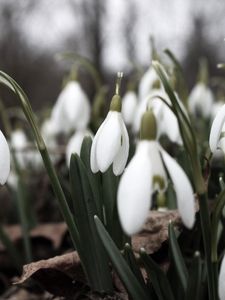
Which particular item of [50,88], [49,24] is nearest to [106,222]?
[49,24]

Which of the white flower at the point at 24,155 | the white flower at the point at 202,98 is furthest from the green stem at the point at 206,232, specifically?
the white flower at the point at 24,155

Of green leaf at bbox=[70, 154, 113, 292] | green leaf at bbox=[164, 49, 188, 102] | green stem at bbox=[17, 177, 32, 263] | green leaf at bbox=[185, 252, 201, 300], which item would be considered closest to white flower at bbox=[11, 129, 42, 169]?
green stem at bbox=[17, 177, 32, 263]

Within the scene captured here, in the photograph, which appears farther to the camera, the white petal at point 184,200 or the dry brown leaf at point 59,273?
the dry brown leaf at point 59,273

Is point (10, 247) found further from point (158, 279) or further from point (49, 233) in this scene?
point (158, 279)

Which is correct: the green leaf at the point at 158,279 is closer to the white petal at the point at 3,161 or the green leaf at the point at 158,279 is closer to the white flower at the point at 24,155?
the white petal at the point at 3,161

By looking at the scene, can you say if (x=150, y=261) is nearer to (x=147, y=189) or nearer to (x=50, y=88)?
(x=147, y=189)

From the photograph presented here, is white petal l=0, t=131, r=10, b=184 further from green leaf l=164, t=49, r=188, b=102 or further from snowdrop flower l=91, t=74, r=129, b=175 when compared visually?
green leaf l=164, t=49, r=188, b=102

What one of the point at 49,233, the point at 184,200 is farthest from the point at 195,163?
the point at 49,233
